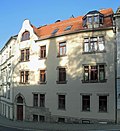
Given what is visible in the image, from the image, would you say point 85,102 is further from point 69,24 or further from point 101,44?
point 69,24

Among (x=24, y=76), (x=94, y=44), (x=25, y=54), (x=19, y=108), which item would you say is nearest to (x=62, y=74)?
(x=94, y=44)

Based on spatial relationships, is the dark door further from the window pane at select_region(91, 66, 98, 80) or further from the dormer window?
the dormer window

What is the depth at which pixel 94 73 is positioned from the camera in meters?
29.6

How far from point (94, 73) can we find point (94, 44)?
352 centimetres

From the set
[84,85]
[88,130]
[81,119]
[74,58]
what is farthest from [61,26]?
[88,130]

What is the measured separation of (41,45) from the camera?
115 ft

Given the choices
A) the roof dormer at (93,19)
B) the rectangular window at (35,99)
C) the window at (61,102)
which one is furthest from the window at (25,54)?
the roof dormer at (93,19)

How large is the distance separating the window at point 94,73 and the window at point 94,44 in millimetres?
2034

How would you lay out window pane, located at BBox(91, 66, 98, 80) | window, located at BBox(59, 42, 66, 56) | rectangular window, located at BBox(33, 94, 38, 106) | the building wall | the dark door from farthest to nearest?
1. the dark door
2. rectangular window, located at BBox(33, 94, 38, 106)
3. window, located at BBox(59, 42, 66, 56)
4. window pane, located at BBox(91, 66, 98, 80)
5. the building wall

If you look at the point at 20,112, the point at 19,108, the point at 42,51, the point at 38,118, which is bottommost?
the point at 38,118

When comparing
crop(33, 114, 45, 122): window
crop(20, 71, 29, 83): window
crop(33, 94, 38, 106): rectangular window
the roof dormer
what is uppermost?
the roof dormer

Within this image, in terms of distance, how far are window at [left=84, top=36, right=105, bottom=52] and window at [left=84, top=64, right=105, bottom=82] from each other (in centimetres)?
203

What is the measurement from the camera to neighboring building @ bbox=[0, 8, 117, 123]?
28797mm

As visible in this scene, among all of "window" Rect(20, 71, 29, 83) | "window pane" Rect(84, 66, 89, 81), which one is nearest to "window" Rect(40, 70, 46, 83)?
"window" Rect(20, 71, 29, 83)
